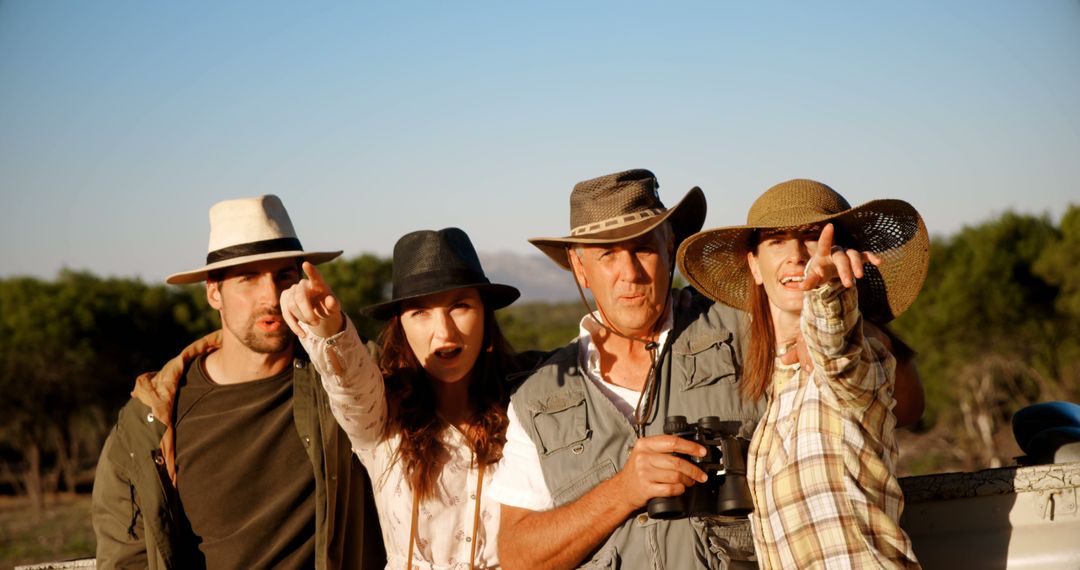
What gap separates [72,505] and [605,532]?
2888 cm

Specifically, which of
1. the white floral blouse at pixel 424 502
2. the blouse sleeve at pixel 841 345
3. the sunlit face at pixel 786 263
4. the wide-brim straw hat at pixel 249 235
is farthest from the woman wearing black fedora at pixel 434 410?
the blouse sleeve at pixel 841 345

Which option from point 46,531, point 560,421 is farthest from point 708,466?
point 46,531

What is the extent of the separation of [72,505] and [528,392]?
28.5 meters

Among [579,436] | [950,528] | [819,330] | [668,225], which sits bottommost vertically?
[950,528]

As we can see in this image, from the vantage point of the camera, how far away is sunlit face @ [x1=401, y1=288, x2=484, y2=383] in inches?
149

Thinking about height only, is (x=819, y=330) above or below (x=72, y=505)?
above

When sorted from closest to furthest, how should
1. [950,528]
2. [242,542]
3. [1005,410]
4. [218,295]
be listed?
[950,528], [242,542], [218,295], [1005,410]

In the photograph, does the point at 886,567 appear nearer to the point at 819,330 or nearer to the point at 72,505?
the point at 819,330

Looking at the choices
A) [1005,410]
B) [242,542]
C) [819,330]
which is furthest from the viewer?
[1005,410]

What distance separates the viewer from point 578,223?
12.3 feet

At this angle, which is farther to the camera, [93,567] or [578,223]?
[93,567]

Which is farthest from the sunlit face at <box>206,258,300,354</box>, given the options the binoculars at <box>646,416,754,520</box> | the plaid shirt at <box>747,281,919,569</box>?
the plaid shirt at <box>747,281,919,569</box>

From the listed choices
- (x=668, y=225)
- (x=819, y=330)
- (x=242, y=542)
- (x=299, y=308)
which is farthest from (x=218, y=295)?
(x=819, y=330)

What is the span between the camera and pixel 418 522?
3.72 m
